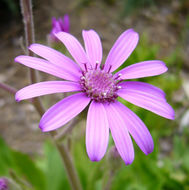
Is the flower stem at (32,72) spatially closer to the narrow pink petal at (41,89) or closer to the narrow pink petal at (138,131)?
the narrow pink petal at (41,89)

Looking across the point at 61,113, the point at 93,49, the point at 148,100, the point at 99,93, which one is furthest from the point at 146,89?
the point at 61,113

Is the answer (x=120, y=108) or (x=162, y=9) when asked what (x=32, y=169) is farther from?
(x=162, y=9)

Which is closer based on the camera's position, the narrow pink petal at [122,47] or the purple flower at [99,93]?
the purple flower at [99,93]

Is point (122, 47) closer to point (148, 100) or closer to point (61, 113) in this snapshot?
point (148, 100)

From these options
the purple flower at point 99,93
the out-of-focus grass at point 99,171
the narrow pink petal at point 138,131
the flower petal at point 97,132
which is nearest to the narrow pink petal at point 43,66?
the purple flower at point 99,93

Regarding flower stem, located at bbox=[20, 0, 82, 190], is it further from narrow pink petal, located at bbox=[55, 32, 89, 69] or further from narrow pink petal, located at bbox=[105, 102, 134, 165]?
narrow pink petal, located at bbox=[105, 102, 134, 165]

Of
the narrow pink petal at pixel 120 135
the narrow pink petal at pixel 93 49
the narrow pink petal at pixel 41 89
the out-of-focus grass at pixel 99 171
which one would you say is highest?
the narrow pink petal at pixel 93 49

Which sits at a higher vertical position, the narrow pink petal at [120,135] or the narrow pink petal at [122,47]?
the narrow pink petal at [122,47]
